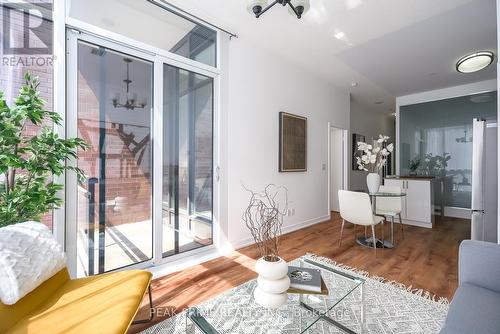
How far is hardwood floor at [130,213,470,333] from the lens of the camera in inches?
80.5

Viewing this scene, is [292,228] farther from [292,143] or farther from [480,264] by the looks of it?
[480,264]

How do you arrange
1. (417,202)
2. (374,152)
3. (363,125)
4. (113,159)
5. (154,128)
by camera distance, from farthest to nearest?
1. (363,125)
2. (417,202)
3. (374,152)
4. (154,128)
5. (113,159)

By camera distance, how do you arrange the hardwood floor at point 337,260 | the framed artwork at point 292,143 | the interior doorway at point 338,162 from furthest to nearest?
the interior doorway at point 338,162 → the framed artwork at point 292,143 → the hardwood floor at point 337,260

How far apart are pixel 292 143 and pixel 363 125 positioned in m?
3.69

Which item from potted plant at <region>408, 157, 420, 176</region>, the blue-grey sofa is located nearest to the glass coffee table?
the blue-grey sofa

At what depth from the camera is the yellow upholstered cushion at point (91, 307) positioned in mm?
1103

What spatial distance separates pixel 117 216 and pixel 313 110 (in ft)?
11.8

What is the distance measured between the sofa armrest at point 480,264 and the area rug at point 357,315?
51cm

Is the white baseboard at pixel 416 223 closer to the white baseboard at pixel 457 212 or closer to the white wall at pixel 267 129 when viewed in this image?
the white baseboard at pixel 457 212

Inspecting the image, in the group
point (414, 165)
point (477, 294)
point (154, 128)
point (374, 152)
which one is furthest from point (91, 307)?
point (414, 165)

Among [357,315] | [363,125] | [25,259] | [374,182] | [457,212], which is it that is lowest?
[357,315]

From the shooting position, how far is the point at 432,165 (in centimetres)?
509

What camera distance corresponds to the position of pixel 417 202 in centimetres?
430

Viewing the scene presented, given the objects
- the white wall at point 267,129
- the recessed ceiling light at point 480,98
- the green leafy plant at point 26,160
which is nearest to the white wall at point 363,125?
the white wall at point 267,129
